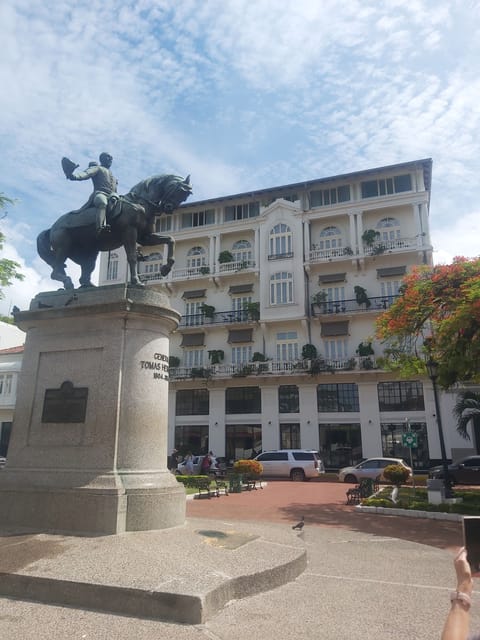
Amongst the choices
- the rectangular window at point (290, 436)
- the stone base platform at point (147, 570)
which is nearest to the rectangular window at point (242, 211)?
the rectangular window at point (290, 436)

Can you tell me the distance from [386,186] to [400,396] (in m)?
16.0

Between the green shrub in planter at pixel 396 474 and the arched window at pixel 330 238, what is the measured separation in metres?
19.7

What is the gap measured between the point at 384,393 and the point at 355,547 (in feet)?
85.8

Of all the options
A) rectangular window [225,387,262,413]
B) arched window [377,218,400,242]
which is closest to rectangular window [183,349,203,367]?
rectangular window [225,387,262,413]

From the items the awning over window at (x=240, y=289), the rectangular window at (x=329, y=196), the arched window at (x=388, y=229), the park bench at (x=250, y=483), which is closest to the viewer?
the park bench at (x=250, y=483)

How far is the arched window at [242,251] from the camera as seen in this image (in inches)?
1563

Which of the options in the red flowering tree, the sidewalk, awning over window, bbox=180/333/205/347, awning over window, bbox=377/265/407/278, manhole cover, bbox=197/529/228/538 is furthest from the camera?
awning over window, bbox=180/333/205/347

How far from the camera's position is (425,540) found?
9359mm

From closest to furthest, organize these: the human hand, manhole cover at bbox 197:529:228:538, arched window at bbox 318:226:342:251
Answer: the human hand
manhole cover at bbox 197:529:228:538
arched window at bbox 318:226:342:251

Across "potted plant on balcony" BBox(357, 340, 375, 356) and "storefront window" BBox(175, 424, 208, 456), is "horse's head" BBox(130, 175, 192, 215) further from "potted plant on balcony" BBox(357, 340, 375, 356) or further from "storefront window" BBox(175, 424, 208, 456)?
"storefront window" BBox(175, 424, 208, 456)

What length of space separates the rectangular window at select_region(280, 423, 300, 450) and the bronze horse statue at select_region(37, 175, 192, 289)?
27.3 meters

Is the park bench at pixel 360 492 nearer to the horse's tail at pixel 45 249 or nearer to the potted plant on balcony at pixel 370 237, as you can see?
the horse's tail at pixel 45 249

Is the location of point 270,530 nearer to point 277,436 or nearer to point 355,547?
point 355,547

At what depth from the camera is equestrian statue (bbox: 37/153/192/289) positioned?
320 inches
